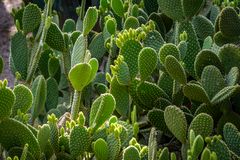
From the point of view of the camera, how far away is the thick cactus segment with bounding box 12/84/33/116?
60.0 inches

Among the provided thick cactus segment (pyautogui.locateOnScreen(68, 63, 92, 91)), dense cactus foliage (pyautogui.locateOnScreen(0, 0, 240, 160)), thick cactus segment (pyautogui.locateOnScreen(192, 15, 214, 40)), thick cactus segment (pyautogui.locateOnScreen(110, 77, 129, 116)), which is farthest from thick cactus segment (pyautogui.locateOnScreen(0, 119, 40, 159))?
thick cactus segment (pyautogui.locateOnScreen(192, 15, 214, 40))

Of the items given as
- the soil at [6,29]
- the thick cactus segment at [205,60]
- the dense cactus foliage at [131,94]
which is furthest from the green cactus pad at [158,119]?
the soil at [6,29]

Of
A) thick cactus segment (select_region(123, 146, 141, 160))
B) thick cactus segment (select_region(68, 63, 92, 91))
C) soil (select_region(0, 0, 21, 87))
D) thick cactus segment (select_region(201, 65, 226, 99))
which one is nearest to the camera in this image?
thick cactus segment (select_region(123, 146, 141, 160))

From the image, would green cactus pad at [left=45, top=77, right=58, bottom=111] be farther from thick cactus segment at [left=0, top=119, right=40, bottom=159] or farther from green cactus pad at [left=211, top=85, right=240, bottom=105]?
green cactus pad at [left=211, top=85, right=240, bottom=105]

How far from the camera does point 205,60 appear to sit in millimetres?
1701

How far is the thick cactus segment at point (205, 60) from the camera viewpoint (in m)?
1.69

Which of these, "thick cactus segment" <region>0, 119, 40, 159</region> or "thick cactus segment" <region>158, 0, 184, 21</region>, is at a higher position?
"thick cactus segment" <region>158, 0, 184, 21</region>

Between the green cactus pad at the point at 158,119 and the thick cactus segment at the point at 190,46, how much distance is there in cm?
27

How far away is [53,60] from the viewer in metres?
2.01

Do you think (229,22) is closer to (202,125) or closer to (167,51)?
(167,51)

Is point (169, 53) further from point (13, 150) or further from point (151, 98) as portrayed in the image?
point (13, 150)

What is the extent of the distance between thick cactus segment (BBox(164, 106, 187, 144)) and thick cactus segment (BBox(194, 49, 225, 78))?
0.30 metres

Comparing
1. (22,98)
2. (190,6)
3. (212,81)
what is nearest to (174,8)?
(190,6)

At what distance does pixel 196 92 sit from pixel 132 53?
25 centimetres
